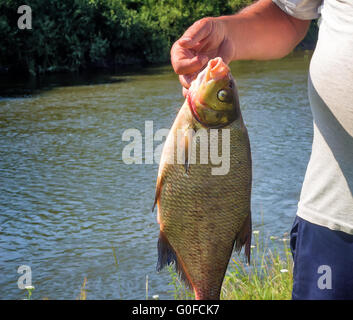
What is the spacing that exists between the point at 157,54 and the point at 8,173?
2594cm

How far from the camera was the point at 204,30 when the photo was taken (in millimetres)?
1626

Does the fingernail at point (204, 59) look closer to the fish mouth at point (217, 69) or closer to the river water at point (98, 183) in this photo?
the fish mouth at point (217, 69)

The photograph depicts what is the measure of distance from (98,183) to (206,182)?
950 centimetres

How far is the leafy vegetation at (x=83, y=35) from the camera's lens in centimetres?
3117

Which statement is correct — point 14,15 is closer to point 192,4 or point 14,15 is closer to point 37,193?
point 192,4

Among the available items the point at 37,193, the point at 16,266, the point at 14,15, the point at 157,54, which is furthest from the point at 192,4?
the point at 16,266

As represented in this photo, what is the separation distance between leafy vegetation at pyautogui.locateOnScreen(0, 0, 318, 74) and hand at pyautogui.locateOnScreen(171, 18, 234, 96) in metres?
30.0

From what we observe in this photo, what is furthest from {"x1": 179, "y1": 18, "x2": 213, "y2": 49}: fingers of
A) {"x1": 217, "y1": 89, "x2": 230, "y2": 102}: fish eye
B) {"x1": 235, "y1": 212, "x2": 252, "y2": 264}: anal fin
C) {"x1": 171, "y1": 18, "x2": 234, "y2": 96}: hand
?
{"x1": 235, "y1": 212, "x2": 252, "y2": 264}: anal fin

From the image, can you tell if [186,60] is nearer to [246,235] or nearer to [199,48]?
[199,48]

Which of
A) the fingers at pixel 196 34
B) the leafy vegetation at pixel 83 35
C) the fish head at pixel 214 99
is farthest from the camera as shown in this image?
the leafy vegetation at pixel 83 35

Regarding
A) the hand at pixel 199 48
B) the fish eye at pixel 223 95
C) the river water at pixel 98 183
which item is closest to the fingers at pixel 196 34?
the hand at pixel 199 48

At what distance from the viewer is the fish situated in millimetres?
1677

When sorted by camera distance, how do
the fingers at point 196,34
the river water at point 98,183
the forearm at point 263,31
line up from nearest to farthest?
the fingers at point 196,34, the forearm at point 263,31, the river water at point 98,183
